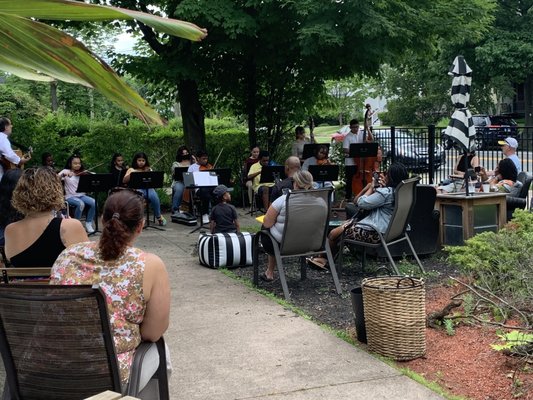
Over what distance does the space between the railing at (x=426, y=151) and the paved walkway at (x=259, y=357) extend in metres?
8.28

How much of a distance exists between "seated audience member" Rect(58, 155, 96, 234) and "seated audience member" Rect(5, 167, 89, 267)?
7.70m

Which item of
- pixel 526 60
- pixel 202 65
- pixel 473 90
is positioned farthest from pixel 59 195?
pixel 473 90

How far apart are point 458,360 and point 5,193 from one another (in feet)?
13.0

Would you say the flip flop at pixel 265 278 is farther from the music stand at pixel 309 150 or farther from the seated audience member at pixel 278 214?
the music stand at pixel 309 150

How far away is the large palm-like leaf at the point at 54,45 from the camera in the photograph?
56.4 inches

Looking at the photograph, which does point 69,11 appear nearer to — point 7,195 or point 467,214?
point 7,195

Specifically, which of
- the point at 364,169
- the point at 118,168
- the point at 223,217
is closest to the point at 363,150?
the point at 364,169

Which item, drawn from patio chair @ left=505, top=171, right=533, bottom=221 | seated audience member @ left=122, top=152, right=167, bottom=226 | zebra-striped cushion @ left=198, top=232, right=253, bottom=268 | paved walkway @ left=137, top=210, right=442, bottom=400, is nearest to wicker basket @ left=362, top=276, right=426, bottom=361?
paved walkway @ left=137, top=210, right=442, bottom=400

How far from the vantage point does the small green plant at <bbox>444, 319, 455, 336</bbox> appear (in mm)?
5957

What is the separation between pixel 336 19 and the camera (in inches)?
499

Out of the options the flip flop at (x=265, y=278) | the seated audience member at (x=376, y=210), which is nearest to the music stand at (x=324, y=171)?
the seated audience member at (x=376, y=210)

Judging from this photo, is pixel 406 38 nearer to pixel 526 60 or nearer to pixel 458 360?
pixel 458 360

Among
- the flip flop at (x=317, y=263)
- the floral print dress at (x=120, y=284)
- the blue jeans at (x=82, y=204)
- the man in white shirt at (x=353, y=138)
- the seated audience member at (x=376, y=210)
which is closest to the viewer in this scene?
the floral print dress at (x=120, y=284)

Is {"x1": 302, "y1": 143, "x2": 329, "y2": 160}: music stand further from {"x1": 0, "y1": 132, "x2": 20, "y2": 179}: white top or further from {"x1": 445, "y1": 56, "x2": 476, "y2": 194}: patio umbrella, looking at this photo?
{"x1": 0, "y1": 132, "x2": 20, "y2": 179}: white top
